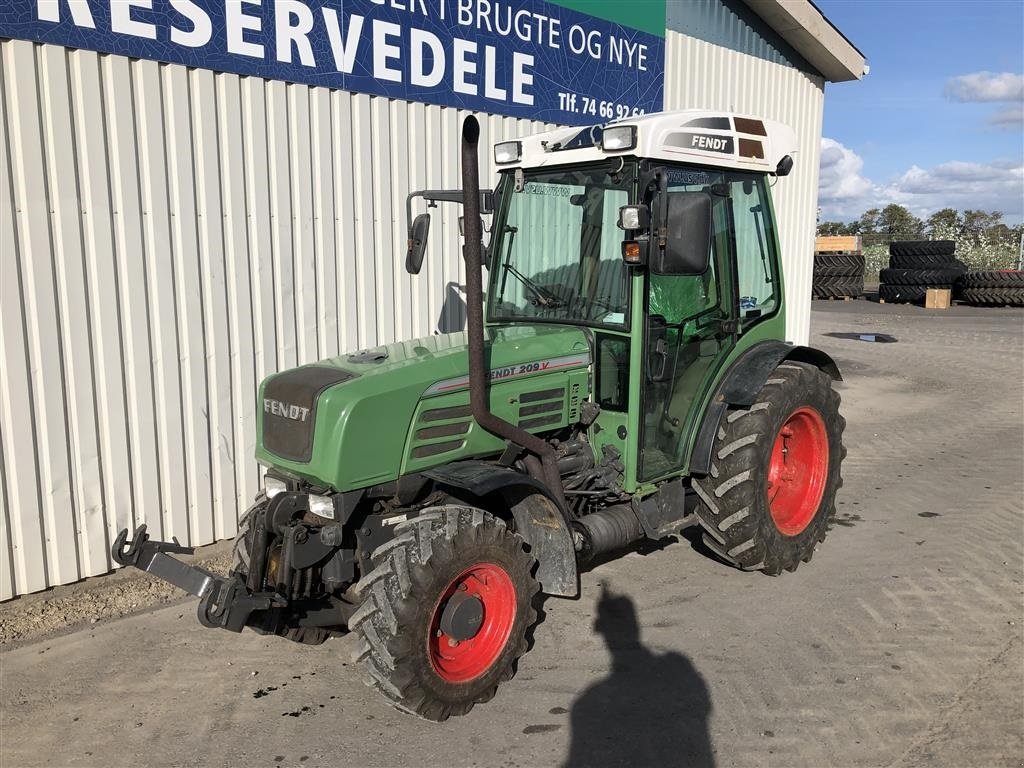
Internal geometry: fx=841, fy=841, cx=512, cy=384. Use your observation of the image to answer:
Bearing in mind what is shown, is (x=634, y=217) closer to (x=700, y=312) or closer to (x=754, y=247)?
(x=700, y=312)

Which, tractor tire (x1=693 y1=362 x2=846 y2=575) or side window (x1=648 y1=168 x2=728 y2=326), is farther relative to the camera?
tractor tire (x1=693 y1=362 x2=846 y2=575)

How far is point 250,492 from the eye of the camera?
5.65 metres

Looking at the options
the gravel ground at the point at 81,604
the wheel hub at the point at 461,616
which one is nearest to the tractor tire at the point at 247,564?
the wheel hub at the point at 461,616

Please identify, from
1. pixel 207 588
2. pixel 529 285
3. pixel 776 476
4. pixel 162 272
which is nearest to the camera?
pixel 207 588

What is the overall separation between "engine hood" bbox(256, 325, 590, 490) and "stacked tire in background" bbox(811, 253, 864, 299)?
77.5ft

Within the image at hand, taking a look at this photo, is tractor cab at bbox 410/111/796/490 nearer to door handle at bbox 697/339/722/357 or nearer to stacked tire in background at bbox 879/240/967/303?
door handle at bbox 697/339/722/357

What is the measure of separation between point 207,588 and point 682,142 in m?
2.94

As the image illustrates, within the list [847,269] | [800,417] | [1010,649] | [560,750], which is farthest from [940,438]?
[847,269]

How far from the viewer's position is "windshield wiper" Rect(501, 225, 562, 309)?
4.46m

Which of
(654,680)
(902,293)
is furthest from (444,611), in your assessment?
(902,293)

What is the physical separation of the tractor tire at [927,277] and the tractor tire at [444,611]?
889 inches

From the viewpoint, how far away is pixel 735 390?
4586mm

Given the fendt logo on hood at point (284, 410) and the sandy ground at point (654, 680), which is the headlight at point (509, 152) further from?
the sandy ground at point (654, 680)

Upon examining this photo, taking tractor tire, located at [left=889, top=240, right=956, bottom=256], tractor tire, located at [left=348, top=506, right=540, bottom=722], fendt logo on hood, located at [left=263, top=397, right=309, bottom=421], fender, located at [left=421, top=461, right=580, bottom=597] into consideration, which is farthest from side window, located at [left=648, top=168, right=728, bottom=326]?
tractor tire, located at [left=889, top=240, right=956, bottom=256]
